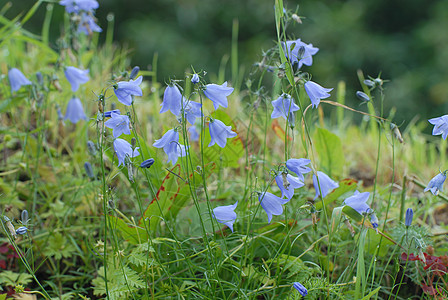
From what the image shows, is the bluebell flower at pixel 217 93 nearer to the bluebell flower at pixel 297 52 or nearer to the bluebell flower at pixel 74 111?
the bluebell flower at pixel 297 52

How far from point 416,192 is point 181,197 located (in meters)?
1.46

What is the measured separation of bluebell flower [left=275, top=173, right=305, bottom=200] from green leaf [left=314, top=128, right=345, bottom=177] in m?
0.67

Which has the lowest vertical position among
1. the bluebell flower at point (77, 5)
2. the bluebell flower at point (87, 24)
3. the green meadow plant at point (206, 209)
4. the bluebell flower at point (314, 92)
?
the green meadow plant at point (206, 209)

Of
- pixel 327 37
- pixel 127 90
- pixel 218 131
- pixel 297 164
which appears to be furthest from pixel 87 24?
pixel 327 37

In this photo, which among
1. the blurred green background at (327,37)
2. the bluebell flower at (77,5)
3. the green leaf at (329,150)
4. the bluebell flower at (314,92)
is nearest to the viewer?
the bluebell flower at (314,92)

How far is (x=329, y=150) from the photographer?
1.99 meters

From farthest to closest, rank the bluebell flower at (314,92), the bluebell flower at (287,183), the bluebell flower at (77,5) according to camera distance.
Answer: the bluebell flower at (77,5), the bluebell flower at (314,92), the bluebell flower at (287,183)

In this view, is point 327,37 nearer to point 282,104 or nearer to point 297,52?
point 297,52

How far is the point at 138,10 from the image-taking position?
29.5ft

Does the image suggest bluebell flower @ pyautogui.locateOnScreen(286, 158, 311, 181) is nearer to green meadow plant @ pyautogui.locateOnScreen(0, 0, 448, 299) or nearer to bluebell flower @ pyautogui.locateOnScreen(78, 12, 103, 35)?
green meadow plant @ pyautogui.locateOnScreen(0, 0, 448, 299)

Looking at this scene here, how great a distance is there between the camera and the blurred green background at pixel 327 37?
6.96 metres

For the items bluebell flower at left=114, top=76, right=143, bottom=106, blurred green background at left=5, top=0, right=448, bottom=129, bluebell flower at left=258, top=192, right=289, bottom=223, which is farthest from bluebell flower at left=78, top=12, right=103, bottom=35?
blurred green background at left=5, top=0, right=448, bottom=129

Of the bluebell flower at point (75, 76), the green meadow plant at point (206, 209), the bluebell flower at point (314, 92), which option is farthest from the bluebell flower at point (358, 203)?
the bluebell flower at point (75, 76)

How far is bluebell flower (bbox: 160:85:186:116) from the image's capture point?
1201 millimetres
